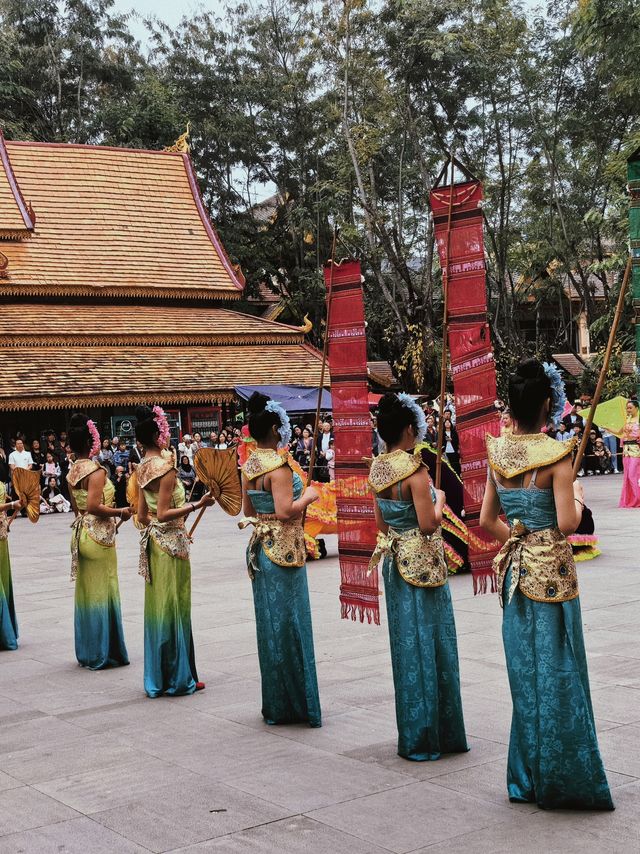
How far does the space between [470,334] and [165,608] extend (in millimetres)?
2573

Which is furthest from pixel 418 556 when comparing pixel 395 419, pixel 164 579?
pixel 164 579

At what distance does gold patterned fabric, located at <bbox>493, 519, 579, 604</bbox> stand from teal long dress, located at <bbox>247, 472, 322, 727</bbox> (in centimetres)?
165

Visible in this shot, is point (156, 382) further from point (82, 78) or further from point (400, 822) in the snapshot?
point (400, 822)

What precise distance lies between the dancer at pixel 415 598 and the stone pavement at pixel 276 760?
0.55ft

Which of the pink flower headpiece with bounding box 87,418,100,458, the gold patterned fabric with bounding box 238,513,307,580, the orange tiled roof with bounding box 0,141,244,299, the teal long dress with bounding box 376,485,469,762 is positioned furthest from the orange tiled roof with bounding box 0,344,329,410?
the teal long dress with bounding box 376,485,469,762

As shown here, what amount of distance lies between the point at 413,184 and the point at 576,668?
27978 mm

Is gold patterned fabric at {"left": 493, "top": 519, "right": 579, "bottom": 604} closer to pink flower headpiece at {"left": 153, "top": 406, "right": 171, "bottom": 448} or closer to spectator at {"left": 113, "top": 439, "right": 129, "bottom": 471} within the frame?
pink flower headpiece at {"left": 153, "top": 406, "right": 171, "bottom": 448}

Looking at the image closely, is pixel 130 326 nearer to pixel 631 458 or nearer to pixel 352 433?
pixel 631 458

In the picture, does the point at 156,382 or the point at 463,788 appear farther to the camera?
the point at 156,382

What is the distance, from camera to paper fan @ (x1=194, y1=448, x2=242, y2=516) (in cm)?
648

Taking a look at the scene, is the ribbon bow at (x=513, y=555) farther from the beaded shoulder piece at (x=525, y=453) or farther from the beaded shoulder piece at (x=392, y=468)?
the beaded shoulder piece at (x=392, y=468)

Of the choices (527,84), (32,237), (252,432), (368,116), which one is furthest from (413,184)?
(252,432)

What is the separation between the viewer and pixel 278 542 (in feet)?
19.0

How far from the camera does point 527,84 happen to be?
2647 centimetres
